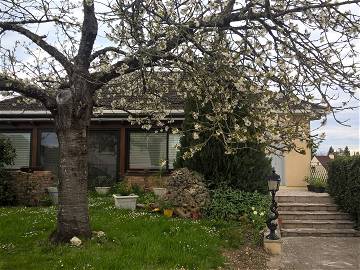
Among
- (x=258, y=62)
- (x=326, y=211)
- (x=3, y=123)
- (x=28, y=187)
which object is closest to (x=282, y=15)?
(x=258, y=62)

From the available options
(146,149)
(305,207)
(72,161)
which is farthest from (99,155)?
(72,161)

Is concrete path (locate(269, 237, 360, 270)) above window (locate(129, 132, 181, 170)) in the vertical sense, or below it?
below

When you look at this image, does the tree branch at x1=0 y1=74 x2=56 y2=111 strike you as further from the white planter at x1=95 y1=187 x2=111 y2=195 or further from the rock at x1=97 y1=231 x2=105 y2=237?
the white planter at x1=95 y1=187 x2=111 y2=195

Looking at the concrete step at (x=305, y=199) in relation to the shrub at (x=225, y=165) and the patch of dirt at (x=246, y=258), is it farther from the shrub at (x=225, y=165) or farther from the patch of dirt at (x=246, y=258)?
the patch of dirt at (x=246, y=258)

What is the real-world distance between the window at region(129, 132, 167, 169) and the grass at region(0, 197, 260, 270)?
20.5 feet

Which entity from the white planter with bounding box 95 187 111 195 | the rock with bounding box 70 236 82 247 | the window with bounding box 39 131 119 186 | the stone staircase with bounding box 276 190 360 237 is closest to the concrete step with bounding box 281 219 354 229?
the stone staircase with bounding box 276 190 360 237

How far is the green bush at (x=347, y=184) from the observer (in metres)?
12.3

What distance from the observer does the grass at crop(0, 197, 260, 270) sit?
278 inches

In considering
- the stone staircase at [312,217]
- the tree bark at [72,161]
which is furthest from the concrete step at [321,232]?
the tree bark at [72,161]

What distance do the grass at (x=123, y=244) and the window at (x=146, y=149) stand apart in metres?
6.24

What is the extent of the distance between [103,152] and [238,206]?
7537 millimetres

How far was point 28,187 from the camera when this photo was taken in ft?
46.9

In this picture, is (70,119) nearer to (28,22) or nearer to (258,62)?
(28,22)

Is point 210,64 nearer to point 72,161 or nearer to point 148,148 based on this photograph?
point 72,161
